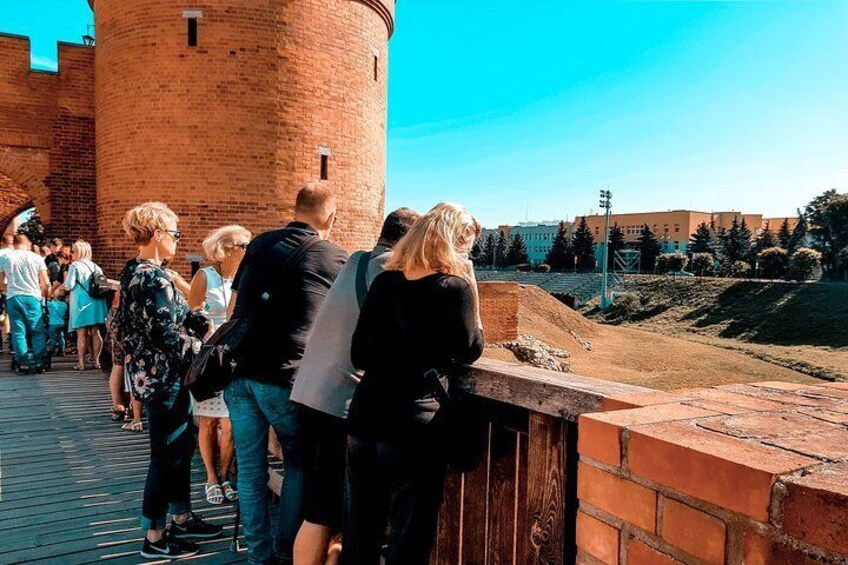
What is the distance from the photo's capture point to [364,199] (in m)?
13.6

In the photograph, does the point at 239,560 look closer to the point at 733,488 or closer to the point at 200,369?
the point at 200,369

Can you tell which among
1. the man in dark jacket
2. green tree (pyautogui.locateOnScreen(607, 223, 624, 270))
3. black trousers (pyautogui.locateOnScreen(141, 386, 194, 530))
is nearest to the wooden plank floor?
black trousers (pyautogui.locateOnScreen(141, 386, 194, 530))

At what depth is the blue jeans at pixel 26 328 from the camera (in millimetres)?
8141

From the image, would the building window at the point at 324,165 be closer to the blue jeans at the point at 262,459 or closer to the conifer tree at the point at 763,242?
the blue jeans at the point at 262,459

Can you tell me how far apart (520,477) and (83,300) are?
7.94m

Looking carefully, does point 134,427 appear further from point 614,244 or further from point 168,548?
point 614,244

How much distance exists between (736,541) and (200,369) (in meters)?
2.53

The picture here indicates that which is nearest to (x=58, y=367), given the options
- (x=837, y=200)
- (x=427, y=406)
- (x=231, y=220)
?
(x=231, y=220)

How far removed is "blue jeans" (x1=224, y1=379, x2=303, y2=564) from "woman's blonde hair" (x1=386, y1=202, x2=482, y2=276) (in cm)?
121

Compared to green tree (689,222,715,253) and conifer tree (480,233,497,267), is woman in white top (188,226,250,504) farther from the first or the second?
conifer tree (480,233,497,267)

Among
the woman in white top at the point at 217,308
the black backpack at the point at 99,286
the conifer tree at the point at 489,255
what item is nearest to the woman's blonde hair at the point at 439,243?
the woman in white top at the point at 217,308

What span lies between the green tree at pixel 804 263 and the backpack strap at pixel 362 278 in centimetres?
6116

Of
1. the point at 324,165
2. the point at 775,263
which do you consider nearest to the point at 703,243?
the point at 775,263

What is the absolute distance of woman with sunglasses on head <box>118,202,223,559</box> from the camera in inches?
131
